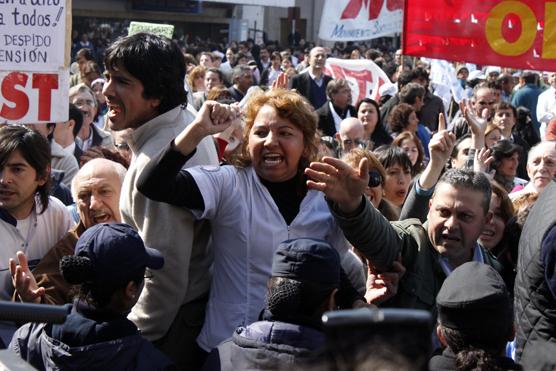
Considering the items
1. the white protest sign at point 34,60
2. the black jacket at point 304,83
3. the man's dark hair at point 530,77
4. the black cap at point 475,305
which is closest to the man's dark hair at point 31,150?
the white protest sign at point 34,60

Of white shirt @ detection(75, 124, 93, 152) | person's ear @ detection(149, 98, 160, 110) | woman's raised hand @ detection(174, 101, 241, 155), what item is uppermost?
person's ear @ detection(149, 98, 160, 110)

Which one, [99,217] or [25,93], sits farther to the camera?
[25,93]

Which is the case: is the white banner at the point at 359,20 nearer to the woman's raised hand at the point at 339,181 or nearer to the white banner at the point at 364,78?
the white banner at the point at 364,78

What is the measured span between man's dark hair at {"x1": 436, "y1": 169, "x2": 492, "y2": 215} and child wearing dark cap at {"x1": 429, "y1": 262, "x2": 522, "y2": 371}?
2.97 feet

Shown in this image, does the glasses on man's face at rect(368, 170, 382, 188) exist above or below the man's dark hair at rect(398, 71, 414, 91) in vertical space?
below

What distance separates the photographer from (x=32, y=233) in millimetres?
3744

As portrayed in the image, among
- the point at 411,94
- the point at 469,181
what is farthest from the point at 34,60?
the point at 411,94

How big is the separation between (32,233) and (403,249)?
1.48 metres

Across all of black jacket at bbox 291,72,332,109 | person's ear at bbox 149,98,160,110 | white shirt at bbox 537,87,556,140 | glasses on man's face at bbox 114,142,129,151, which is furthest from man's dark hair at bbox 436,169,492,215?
black jacket at bbox 291,72,332,109

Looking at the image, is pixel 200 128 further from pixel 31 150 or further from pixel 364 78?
pixel 364 78

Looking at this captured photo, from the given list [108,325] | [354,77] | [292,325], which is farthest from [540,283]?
[354,77]

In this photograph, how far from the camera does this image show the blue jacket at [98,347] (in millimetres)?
2695

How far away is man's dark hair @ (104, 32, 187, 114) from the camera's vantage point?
323 centimetres

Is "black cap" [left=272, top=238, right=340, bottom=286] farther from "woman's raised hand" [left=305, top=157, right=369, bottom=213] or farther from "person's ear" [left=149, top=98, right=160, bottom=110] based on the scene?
"person's ear" [left=149, top=98, right=160, bottom=110]
